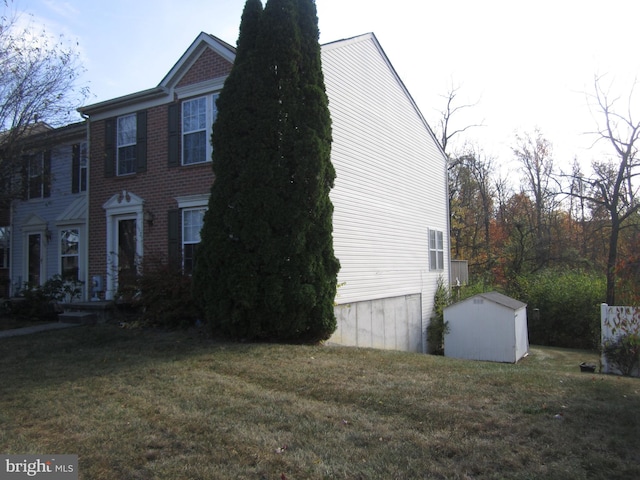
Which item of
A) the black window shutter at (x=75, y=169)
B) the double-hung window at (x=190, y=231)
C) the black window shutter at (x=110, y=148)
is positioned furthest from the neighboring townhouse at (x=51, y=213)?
the double-hung window at (x=190, y=231)

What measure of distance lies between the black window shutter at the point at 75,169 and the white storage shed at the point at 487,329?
11.7m

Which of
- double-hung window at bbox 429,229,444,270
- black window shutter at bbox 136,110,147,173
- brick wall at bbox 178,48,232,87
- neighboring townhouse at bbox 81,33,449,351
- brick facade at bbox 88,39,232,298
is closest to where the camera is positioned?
brick wall at bbox 178,48,232,87

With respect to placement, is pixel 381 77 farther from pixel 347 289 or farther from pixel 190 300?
pixel 190 300

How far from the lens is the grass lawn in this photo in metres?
3.83

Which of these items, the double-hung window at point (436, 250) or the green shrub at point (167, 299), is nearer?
the green shrub at point (167, 299)

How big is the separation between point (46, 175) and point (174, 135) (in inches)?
188

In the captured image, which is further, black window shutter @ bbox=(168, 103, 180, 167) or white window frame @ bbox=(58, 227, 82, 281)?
white window frame @ bbox=(58, 227, 82, 281)

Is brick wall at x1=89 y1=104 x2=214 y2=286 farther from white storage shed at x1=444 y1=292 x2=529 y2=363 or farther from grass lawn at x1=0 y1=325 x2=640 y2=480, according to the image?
white storage shed at x1=444 y1=292 x2=529 y2=363

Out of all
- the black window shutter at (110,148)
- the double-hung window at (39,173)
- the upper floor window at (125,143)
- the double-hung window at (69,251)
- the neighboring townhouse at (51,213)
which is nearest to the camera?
the upper floor window at (125,143)

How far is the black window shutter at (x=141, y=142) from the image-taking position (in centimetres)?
1227

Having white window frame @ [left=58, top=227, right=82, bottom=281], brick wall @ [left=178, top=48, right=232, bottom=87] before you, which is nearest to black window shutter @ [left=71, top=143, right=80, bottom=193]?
white window frame @ [left=58, top=227, right=82, bottom=281]

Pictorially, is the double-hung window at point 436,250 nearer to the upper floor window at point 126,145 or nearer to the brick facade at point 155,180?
the brick facade at point 155,180

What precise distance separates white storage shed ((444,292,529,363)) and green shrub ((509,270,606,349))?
5353 millimetres

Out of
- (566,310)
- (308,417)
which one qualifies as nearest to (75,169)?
(308,417)
